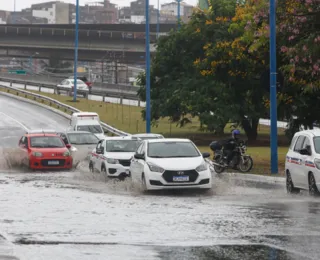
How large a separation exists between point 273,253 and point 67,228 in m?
4.28

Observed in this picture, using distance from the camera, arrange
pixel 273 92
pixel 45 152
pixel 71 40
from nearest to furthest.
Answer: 1. pixel 273 92
2. pixel 45 152
3. pixel 71 40

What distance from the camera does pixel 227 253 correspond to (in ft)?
40.5

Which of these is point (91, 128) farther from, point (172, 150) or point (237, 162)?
point (172, 150)

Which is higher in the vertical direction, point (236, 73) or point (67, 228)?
point (236, 73)

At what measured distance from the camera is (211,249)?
1276 cm

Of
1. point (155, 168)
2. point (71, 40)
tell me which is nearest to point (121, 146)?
point (155, 168)

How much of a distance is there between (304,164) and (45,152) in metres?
14.8

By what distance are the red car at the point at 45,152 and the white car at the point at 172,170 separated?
10761 mm

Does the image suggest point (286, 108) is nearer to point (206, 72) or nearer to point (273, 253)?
point (206, 72)

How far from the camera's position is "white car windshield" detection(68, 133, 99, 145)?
132 feet

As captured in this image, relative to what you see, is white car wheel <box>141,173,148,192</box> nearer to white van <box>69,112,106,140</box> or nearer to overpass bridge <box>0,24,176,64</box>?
white van <box>69,112,106,140</box>

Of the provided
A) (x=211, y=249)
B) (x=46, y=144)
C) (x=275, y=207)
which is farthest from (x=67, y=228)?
(x=46, y=144)

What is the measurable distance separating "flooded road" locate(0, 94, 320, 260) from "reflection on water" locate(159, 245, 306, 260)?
13mm

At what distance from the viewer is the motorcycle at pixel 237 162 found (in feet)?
108
